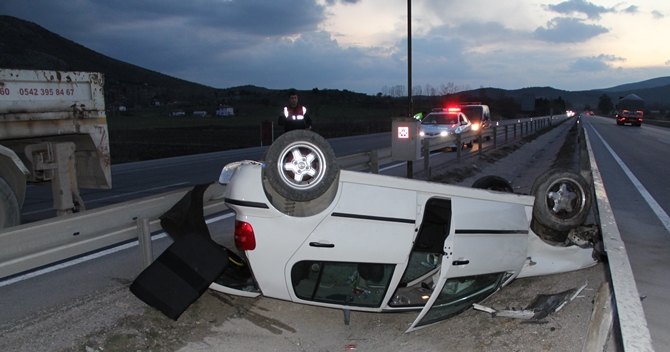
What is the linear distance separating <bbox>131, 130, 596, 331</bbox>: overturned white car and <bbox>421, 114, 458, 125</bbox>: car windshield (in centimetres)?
1884

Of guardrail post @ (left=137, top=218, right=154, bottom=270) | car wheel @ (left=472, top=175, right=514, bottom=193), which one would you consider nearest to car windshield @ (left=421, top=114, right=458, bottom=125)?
car wheel @ (left=472, top=175, right=514, bottom=193)

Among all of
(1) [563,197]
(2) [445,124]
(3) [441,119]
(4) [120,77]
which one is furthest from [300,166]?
(4) [120,77]

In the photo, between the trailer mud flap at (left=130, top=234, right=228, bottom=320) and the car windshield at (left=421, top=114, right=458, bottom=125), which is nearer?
the trailer mud flap at (left=130, top=234, right=228, bottom=320)

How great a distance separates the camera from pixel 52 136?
7227 millimetres

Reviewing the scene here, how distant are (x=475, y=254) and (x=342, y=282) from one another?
118cm

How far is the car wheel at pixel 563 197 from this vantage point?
17.0 ft

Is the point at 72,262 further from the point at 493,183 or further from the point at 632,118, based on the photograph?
the point at 632,118

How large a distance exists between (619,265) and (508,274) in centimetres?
109

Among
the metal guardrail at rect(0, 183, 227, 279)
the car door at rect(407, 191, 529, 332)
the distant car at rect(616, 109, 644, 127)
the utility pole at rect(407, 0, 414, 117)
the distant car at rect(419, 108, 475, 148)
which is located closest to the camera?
the metal guardrail at rect(0, 183, 227, 279)

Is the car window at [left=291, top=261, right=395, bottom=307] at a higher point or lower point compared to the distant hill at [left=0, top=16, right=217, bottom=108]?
lower

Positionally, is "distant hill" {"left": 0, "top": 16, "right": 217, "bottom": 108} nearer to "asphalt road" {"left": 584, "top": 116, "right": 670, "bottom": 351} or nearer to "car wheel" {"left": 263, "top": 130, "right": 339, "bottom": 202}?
"asphalt road" {"left": 584, "top": 116, "right": 670, "bottom": 351}

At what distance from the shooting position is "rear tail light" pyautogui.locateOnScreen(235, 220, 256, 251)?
3.98m

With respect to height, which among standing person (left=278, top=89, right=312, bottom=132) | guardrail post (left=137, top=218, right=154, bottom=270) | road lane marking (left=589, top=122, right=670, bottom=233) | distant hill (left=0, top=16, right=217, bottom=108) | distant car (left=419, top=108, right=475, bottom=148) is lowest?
road lane marking (left=589, top=122, right=670, bottom=233)

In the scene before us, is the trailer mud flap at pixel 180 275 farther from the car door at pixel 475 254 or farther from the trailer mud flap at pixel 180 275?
the car door at pixel 475 254
